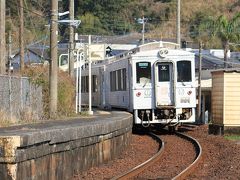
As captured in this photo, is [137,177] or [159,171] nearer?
[137,177]

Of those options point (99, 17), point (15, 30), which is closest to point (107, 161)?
point (15, 30)

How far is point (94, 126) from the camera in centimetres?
1338

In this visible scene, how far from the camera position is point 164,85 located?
78.3 ft

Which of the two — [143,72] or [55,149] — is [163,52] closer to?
[143,72]

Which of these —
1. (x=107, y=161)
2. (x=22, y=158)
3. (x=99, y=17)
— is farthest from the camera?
(x=99, y=17)

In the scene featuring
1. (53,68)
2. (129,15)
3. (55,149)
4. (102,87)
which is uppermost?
(129,15)

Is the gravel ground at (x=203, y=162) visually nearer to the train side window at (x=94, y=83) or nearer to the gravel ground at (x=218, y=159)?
the gravel ground at (x=218, y=159)

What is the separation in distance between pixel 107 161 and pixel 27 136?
5548 mm

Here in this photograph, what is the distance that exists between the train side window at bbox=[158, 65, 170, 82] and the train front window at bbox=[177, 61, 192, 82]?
1.35ft

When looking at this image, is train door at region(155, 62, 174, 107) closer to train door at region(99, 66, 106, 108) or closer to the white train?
the white train

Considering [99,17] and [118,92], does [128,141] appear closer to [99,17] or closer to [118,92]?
[118,92]

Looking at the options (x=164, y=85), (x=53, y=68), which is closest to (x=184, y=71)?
(x=164, y=85)

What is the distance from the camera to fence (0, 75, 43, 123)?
18.8 metres

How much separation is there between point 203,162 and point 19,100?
7612 millimetres
